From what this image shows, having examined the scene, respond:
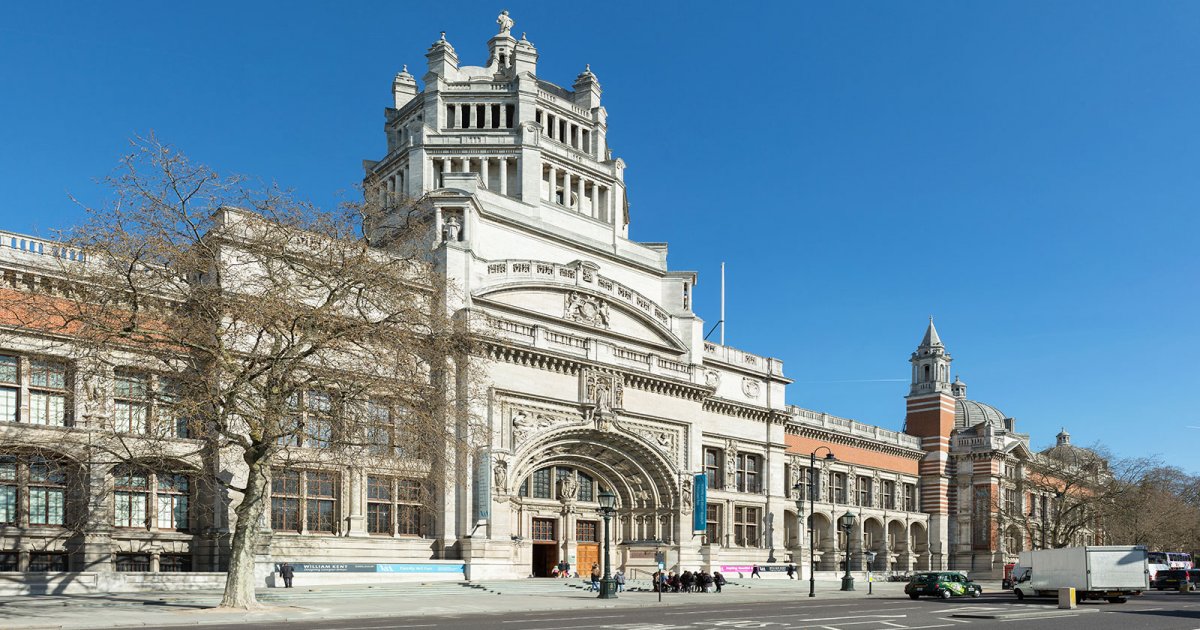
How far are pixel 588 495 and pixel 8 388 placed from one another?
30.5 metres

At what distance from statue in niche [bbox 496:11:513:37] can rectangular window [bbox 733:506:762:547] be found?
3783 centimetres

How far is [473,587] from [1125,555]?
2896 cm

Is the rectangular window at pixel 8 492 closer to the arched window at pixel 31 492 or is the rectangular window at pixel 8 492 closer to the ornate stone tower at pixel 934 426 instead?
the arched window at pixel 31 492

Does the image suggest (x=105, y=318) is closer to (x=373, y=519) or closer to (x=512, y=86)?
(x=373, y=519)

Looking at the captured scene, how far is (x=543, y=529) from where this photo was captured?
55.5m

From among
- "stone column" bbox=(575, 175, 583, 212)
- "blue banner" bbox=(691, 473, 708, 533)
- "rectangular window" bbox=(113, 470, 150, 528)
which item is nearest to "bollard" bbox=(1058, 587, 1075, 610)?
"blue banner" bbox=(691, 473, 708, 533)

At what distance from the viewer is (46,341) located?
3741cm

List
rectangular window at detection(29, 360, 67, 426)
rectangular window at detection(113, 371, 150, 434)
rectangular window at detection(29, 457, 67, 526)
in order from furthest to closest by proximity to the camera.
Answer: rectangular window at detection(29, 360, 67, 426)
rectangular window at detection(29, 457, 67, 526)
rectangular window at detection(113, 371, 150, 434)

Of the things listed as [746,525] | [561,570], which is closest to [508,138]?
[561,570]

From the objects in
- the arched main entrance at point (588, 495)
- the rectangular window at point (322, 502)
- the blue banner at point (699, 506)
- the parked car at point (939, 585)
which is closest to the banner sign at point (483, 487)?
the arched main entrance at point (588, 495)

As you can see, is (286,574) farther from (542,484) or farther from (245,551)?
(542,484)

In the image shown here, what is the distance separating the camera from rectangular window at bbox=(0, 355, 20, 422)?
121 ft

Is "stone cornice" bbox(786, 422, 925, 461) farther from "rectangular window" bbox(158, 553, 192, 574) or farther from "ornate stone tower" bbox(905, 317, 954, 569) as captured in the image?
"rectangular window" bbox(158, 553, 192, 574)

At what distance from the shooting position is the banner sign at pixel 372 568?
42.0 meters
